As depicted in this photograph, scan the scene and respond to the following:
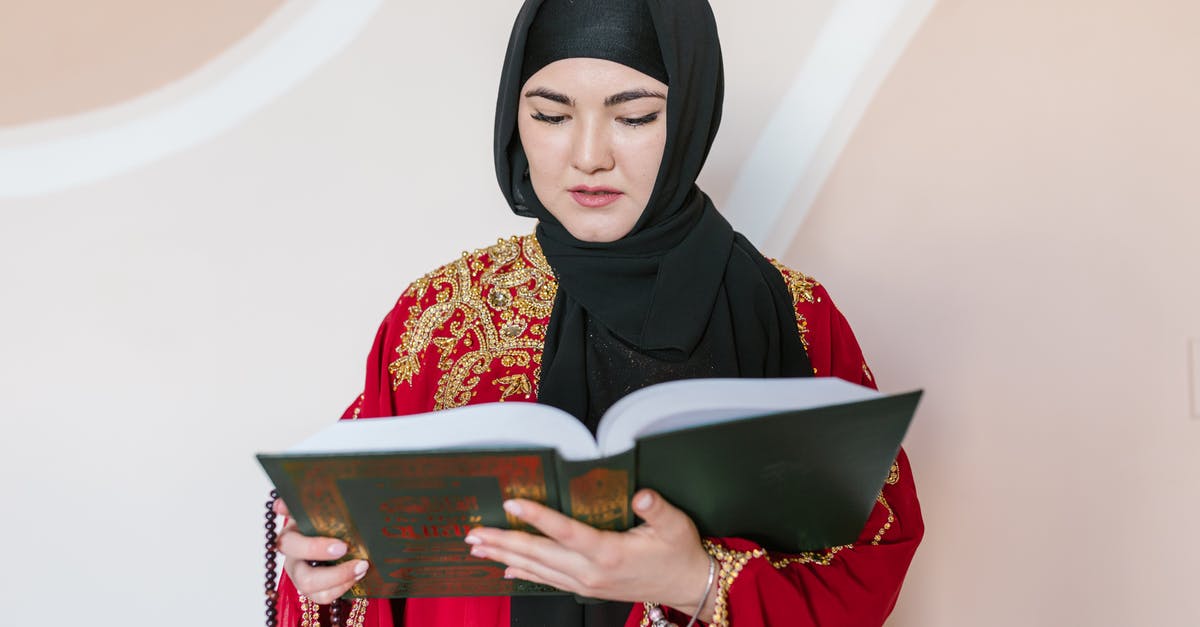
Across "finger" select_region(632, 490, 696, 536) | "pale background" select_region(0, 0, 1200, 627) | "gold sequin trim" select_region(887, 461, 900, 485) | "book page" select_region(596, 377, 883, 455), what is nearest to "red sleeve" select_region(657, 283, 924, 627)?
"gold sequin trim" select_region(887, 461, 900, 485)

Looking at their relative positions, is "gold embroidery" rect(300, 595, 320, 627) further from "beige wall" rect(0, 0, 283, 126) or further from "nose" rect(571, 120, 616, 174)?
"beige wall" rect(0, 0, 283, 126)

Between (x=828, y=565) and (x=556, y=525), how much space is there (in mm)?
408

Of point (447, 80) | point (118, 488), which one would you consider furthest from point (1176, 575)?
point (118, 488)

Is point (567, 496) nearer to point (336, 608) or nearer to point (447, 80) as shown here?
point (336, 608)

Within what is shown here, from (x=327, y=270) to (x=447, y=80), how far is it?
1.30 feet

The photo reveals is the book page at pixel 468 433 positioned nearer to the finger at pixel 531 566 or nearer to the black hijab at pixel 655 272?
the finger at pixel 531 566

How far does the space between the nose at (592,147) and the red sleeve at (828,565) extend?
13.0 inches

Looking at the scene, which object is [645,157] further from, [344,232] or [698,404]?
[344,232]

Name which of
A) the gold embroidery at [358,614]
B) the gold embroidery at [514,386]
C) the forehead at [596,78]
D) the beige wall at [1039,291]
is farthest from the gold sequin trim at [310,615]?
the beige wall at [1039,291]

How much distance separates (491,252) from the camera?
4.84 feet

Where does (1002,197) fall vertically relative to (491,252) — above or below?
above

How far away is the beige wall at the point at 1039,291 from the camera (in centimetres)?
160

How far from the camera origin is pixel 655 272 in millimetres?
1364

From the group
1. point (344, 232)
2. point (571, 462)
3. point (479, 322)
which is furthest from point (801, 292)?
point (344, 232)
